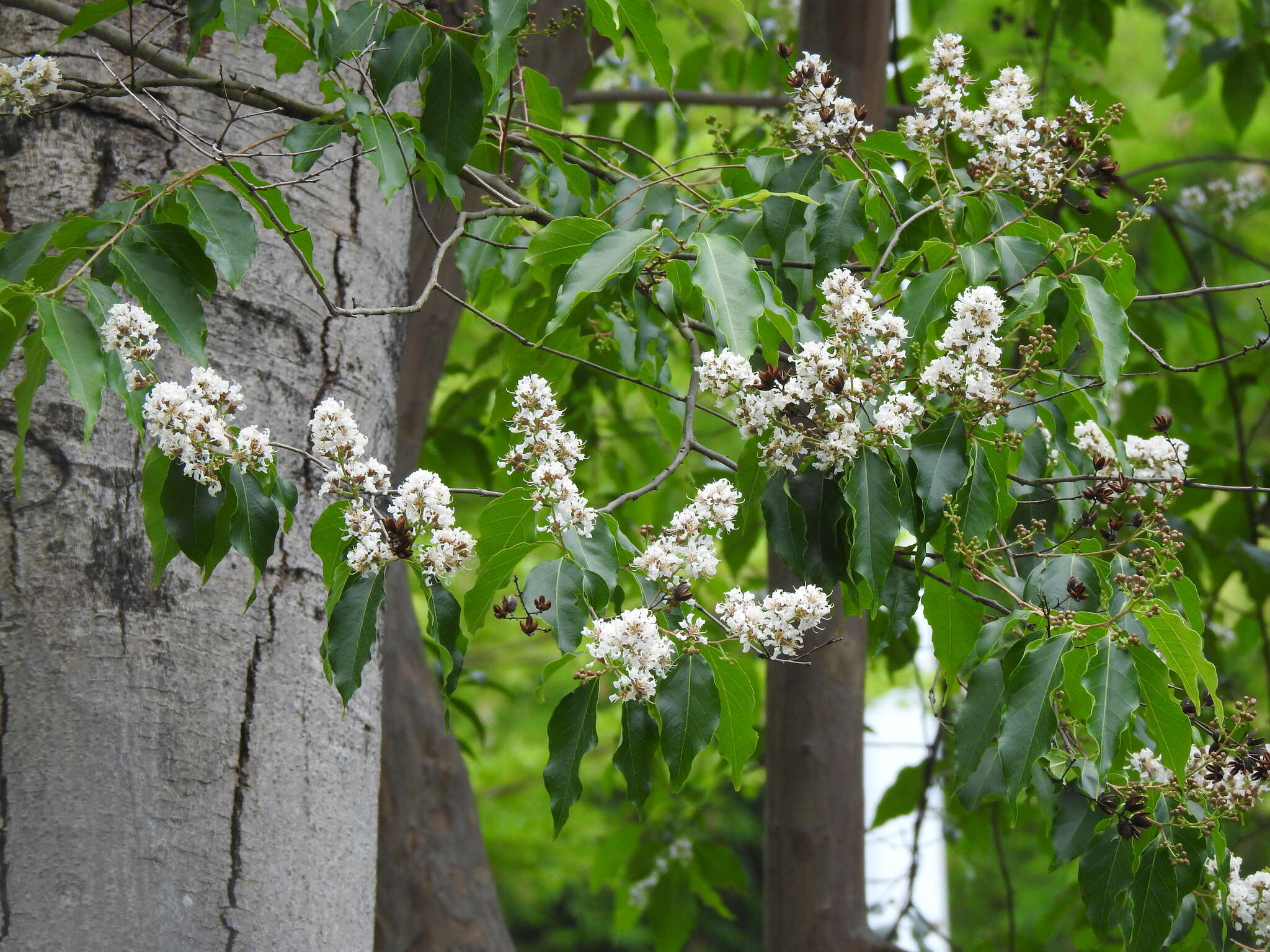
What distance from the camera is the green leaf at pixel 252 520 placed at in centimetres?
112

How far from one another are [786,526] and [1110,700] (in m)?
0.36

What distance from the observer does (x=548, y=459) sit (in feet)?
3.77

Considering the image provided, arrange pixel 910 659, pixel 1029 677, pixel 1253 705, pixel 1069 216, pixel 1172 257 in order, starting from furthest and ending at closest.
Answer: pixel 1172 257
pixel 1069 216
pixel 910 659
pixel 1253 705
pixel 1029 677

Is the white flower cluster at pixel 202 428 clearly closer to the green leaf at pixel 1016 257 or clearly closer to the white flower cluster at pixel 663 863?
the green leaf at pixel 1016 257

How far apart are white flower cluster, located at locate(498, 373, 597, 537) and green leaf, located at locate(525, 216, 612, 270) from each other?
222 millimetres

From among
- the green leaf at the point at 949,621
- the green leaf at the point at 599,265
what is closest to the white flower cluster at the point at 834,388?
the green leaf at the point at 599,265

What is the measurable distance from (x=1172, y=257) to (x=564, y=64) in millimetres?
1860

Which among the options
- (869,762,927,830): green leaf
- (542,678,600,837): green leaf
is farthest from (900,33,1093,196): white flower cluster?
(869,762,927,830): green leaf

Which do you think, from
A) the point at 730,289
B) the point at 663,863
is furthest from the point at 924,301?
the point at 663,863

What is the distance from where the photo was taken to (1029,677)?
3.44 ft

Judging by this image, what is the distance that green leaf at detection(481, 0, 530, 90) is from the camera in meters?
1.23

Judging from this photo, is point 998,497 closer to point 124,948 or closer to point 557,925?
point 124,948

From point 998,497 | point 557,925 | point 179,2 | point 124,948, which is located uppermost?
point 179,2

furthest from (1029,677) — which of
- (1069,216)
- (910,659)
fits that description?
(1069,216)
